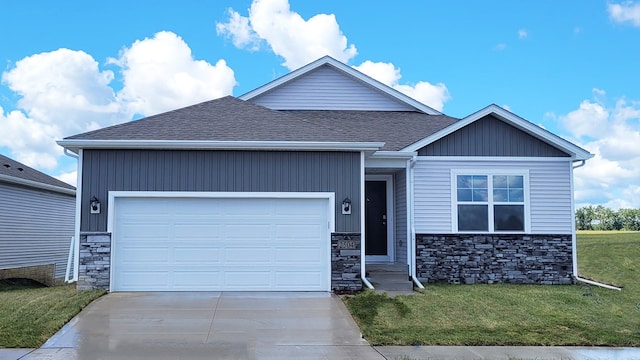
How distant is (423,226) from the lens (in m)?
13.2

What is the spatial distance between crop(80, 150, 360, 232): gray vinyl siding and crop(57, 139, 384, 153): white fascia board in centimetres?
18

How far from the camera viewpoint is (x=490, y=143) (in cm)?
Answer: 1341

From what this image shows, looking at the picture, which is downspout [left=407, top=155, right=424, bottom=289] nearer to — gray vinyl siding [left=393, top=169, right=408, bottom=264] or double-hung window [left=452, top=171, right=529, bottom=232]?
gray vinyl siding [left=393, top=169, right=408, bottom=264]

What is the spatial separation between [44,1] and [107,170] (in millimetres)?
5329

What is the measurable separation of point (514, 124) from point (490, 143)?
0.70 meters

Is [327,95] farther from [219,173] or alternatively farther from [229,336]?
[229,336]

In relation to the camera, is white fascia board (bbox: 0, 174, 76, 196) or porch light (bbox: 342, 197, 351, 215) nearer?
porch light (bbox: 342, 197, 351, 215)

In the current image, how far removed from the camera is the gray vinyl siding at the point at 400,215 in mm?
13617

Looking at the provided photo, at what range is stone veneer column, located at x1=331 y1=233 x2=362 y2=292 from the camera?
1165 cm

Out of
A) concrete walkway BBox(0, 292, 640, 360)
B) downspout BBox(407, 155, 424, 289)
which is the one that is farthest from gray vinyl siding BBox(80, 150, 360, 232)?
concrete walkway BBox(0, 292, 640, 360)

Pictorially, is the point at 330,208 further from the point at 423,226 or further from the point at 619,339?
the point at 619,339

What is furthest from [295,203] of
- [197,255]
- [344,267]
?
[197,255]

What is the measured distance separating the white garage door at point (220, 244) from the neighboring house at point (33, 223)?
606cm

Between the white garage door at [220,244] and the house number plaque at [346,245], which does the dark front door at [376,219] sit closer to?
the house number plaque at [346,245]
